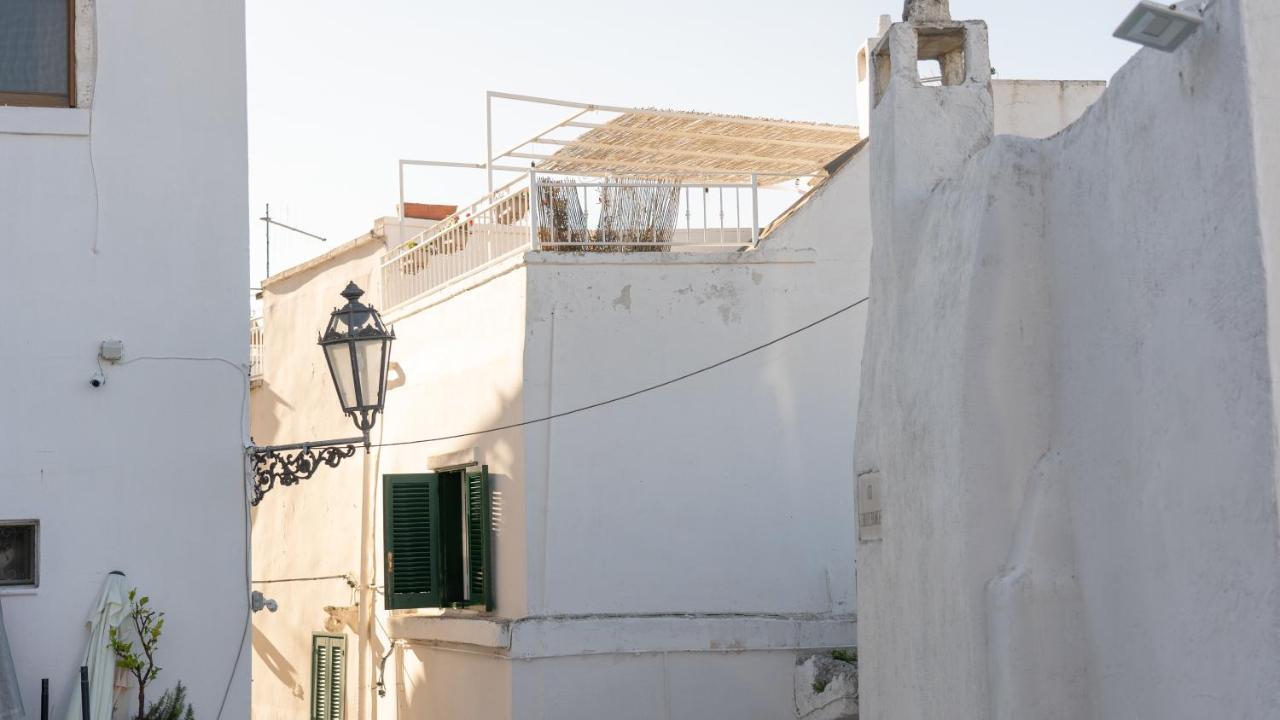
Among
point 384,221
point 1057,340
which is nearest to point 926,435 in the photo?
point 1057,340

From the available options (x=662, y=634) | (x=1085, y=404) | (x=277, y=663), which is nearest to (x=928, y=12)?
(x=1085, y=404)

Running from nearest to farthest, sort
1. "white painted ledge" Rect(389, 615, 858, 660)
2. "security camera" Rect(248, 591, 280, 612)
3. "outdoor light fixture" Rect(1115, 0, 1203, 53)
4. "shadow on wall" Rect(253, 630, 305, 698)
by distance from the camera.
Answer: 1. "outdoor light fixture" Rect(1115, 0, 1203, 53)
2. "security camera" Rect(248, 591, 280, 612)
3. "white painted ledge" Rect(389, 615, 858, 660)
4. "shadow on wall" Rect(253, 630, 305, 698)

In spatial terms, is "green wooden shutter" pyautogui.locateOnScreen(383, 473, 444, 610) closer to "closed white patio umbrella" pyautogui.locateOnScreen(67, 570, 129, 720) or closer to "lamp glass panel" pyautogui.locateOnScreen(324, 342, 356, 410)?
"lamp glass panel" pyautogui.locateOnScreen(324, 342, 356, 410)

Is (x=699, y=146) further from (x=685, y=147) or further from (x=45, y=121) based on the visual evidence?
(x=45, y=121)

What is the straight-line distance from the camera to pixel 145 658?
25.6 feet

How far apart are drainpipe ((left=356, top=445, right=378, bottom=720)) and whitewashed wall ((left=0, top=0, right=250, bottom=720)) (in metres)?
6.37

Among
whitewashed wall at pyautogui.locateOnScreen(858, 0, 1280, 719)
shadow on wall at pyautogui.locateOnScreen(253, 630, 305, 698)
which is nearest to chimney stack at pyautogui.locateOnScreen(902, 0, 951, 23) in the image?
whitewashed wall at pyautogui.locateOnScreen(858, 0, 1280, 719)

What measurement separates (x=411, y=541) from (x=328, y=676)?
3015mm

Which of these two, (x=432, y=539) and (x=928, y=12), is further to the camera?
(x=432, y=539)

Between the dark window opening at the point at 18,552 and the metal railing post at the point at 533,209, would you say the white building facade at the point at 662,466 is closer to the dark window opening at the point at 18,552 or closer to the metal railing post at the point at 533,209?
the metal railing post at the point at 533,209

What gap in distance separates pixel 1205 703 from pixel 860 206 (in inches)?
294

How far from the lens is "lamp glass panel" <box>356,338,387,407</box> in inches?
321

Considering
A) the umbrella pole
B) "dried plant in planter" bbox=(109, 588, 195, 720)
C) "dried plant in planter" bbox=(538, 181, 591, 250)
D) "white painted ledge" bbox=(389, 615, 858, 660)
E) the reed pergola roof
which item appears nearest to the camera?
the umbrella pole

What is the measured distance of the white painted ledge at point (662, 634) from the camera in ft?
37.7
